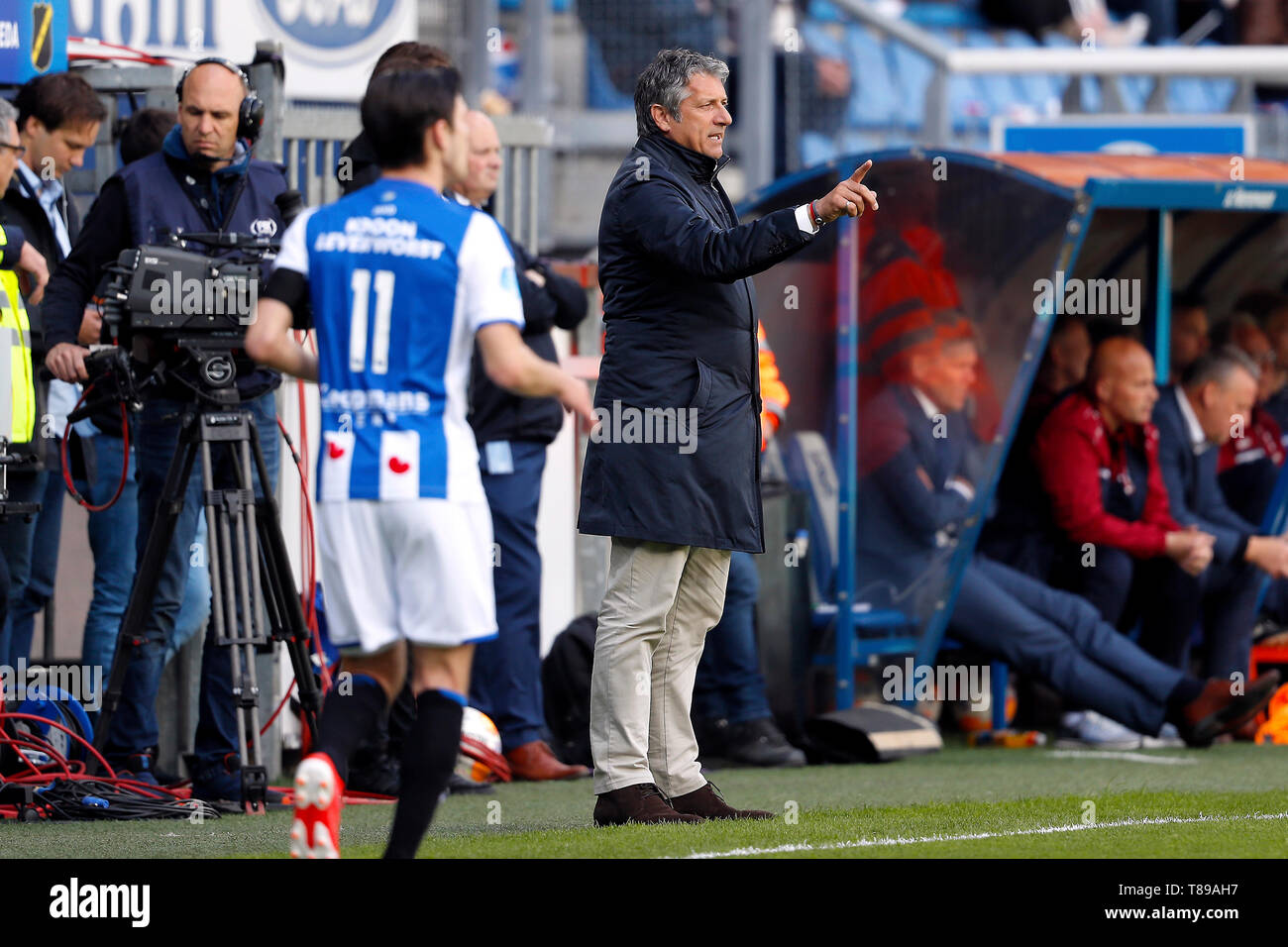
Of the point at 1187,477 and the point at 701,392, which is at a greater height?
the point at 701,392

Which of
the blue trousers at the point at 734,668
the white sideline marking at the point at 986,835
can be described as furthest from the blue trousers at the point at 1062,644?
the white sideline marking at the point at 986,835

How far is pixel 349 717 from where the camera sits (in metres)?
4.53

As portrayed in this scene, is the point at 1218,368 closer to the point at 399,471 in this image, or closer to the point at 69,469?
the point at 69,469

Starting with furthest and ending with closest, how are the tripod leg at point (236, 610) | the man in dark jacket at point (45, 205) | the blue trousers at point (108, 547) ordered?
the blue trousers at point (108, 547)
the man in dark jacket at point (45, 205)
the tripod leg at point (236, 610)

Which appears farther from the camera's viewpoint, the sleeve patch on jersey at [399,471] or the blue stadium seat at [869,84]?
the blue stadium seat at [869,84]

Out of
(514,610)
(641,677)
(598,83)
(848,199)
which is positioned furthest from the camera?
(598,83)

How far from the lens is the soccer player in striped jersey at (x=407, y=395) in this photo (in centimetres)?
444

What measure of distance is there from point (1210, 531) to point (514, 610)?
3.85m

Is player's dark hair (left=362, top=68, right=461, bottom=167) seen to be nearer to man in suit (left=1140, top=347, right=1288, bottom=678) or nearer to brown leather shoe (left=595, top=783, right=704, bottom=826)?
brown leather shoe (left=595, top=783, right=704, bottom=826)

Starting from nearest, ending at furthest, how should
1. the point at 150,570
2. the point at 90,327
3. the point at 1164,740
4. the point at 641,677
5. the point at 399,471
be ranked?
1. the point at 399,471
2. the point at 641,677
3. the point at 150,570
4. the point at 90,327
5. the point at 1164,740

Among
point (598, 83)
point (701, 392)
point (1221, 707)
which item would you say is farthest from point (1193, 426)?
point (598, 83)

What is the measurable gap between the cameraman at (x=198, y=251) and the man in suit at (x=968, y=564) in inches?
140

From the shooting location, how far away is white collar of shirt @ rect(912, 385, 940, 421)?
31.3 feet

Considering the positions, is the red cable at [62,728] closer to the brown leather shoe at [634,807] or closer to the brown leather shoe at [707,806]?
the brown leather shoe at [634,807]
